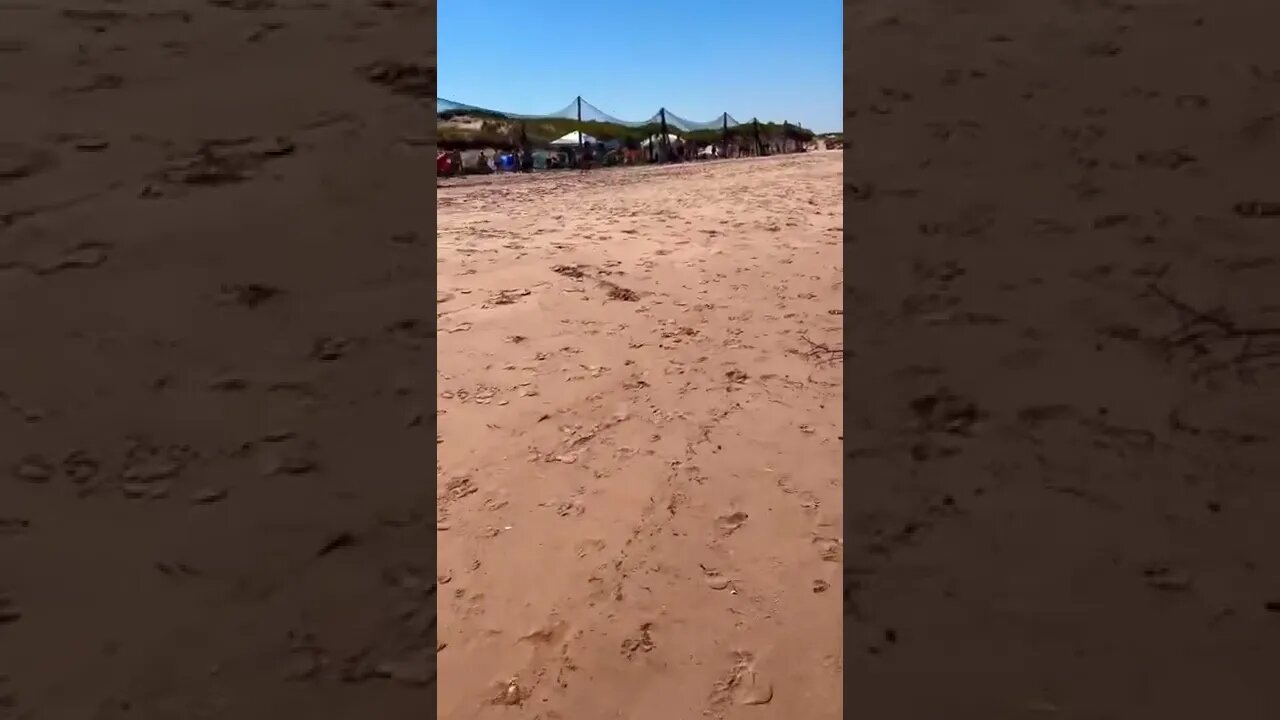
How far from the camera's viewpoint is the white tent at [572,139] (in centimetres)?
1400

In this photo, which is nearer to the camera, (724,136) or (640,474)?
(640,474)

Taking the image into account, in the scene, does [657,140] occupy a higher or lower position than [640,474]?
higher

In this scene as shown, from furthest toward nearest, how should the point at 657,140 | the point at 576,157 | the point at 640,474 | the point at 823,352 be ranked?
the point at 657,140 < the point at 576,157 < the point at 823,352 < the point at 640,474

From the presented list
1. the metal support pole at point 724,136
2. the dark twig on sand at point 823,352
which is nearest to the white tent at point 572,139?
the metal support pole at point 724,136
